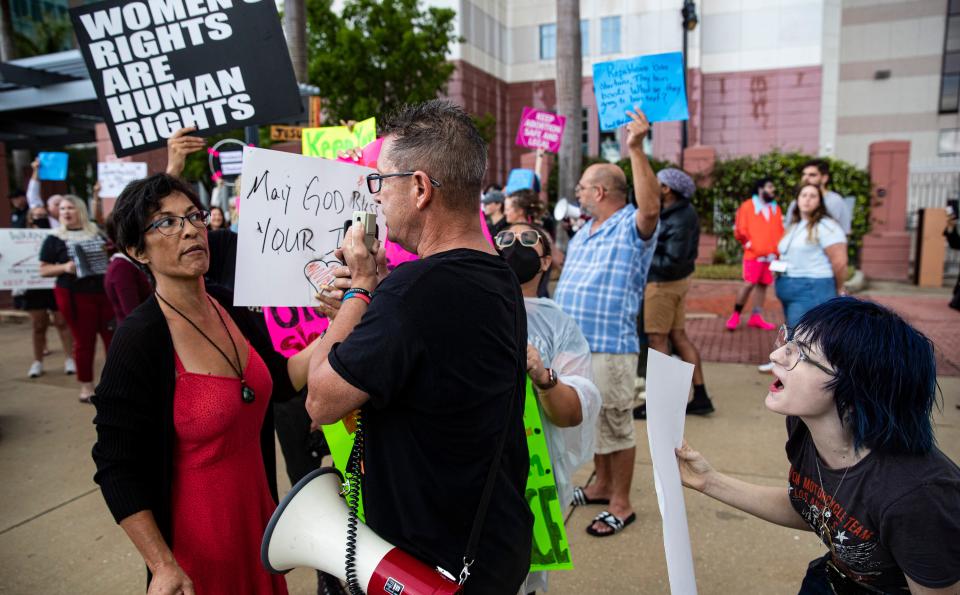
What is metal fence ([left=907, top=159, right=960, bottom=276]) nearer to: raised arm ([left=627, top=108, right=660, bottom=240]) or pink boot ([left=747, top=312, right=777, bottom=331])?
pink boot ([left=747, top=312, right=777, bottom=331])

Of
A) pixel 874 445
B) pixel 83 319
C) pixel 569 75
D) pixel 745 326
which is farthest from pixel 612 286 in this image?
pixel 569 75

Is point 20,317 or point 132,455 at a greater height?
point 132,455

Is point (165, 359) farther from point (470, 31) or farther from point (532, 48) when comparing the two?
point (532, 48)

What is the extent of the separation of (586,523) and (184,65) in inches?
120

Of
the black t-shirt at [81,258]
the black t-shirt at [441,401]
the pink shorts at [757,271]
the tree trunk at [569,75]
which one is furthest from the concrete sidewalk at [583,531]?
the tree trunk at [569,75]

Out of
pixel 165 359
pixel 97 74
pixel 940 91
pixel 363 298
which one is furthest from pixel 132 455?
pixel 940 91

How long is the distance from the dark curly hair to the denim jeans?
4321mm

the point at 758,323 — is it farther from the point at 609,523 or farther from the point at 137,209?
the point at 137,209

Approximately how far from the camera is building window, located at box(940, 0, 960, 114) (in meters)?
23.5

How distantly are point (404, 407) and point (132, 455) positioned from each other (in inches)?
34.0

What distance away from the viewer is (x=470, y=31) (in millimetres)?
21078

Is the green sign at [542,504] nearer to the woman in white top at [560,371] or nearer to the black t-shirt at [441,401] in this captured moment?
the woman in white top at [560,371]

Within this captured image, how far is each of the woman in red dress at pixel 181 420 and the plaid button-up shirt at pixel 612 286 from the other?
1941 millimetres

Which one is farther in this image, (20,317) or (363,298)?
(20,317)
